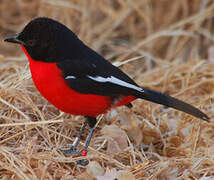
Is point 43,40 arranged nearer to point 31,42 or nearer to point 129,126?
point 31,42

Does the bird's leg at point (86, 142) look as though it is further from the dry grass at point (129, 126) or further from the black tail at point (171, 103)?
the black tail at point (171, 103)

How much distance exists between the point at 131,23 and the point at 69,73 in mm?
3341

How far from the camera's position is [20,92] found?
3357 mm

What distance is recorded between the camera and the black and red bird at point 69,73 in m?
2.93

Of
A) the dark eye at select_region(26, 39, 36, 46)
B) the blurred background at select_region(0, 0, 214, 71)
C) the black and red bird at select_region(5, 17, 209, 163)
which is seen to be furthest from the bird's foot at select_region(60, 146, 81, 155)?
the blurred background at select_region(0, 0, 214, 71)

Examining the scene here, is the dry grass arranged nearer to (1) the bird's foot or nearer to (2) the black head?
(1) the bird's foot

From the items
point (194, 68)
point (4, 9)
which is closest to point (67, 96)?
point (194, 68)

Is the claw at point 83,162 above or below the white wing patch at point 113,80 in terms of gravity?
below

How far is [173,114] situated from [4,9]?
11.9ft

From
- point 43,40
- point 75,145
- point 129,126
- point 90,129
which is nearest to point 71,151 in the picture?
point 75,145

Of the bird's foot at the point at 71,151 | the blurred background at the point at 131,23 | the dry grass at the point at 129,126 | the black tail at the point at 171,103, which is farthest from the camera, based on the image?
the blurred background at the point at 131,23

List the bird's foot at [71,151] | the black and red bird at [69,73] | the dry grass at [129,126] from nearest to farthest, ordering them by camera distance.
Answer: the dry grass at [129,126], the black and red bird at [69,73], the bird's foot at [71,151]

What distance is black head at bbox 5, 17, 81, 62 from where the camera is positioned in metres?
2.96

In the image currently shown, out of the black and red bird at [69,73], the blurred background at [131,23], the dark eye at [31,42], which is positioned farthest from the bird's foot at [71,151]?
the blurred background at [131,23]
